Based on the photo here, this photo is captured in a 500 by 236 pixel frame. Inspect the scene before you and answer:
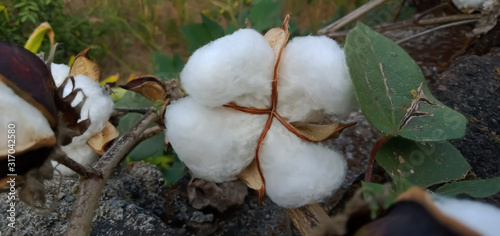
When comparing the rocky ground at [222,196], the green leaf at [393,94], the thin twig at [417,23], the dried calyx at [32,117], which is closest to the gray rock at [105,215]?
the rocky ground at [222,196]

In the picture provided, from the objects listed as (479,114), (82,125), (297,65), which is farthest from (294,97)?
(479,114)

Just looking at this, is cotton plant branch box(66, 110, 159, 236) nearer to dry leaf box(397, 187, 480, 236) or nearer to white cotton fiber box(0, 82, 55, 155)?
white cotton fiber box(0, 82, 55, 155)

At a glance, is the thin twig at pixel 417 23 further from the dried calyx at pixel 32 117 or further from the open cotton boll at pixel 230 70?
the dried calyx at pixel 32 117

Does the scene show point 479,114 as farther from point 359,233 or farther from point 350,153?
point 359,233

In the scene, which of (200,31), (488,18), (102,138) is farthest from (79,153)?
(488,18)

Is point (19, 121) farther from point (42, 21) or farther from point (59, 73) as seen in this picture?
point (42, 21)

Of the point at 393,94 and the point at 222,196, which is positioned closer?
the point at 393,94
